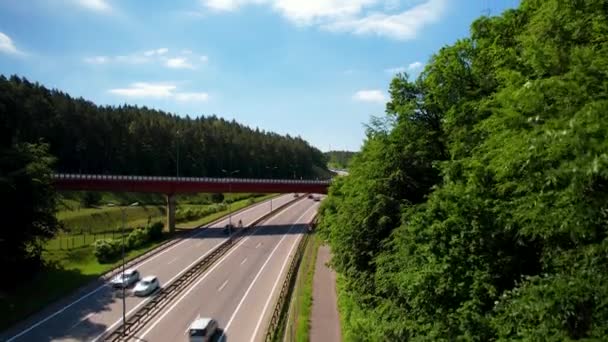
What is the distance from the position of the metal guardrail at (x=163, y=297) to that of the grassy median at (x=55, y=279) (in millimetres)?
7980

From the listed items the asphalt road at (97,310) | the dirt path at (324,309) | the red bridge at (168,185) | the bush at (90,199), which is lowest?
the asphalt road at (97,310)

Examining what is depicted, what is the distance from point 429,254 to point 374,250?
8526 mm

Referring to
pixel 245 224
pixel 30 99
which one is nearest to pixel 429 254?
pixel 245 224

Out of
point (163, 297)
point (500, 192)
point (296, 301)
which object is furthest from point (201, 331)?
point (500, 192)

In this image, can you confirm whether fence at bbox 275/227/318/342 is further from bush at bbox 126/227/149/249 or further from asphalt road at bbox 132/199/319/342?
bush at bbox 126/227/149/249

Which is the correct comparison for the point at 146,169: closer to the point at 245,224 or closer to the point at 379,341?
the point at 245,224

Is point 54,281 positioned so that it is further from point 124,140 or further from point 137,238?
point 124,140

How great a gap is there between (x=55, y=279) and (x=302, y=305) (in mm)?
23712

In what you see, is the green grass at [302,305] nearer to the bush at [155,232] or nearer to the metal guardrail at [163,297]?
the metal guardrail at [163,297]

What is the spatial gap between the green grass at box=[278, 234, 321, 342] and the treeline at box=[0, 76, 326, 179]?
45.1 metres

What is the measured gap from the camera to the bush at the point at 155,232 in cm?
5947

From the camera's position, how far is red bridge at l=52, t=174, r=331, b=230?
6184 centimetres

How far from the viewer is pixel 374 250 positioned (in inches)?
856

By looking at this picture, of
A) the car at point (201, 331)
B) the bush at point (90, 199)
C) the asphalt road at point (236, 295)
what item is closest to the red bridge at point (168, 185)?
the asphalt road at point (236, 295)
